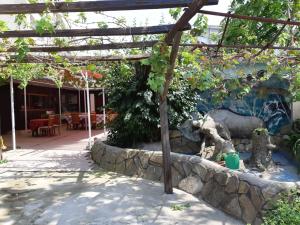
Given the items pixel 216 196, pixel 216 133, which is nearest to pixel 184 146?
pixel 216 133

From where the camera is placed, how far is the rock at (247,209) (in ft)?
16.5

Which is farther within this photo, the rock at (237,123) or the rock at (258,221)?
the rock at (237,123)

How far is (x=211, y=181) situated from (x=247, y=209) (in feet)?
3.47

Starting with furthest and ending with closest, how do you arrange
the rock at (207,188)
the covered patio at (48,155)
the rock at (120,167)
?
the covered patio at (48,155) → the rock at (120,167) → the rock at (207,188)

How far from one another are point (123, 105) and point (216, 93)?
8.33 ft

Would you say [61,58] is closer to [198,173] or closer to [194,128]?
[198,173]

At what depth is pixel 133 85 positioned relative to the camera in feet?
33.1

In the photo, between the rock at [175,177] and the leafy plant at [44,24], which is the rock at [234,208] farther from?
the leafy plant at [44,24]

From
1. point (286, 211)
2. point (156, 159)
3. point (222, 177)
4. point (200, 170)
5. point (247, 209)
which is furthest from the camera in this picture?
point (156, 159)

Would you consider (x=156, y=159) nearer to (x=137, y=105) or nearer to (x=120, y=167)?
(x=120, y=167)

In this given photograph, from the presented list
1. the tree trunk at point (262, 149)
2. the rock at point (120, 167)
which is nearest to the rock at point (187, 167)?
the rock at point (120, 167)

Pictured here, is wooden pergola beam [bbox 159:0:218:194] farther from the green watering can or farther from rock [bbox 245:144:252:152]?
rock [bbox 245:144:252:152]

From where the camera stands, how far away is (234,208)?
212 inches

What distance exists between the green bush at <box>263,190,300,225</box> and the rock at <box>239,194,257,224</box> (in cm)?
41
